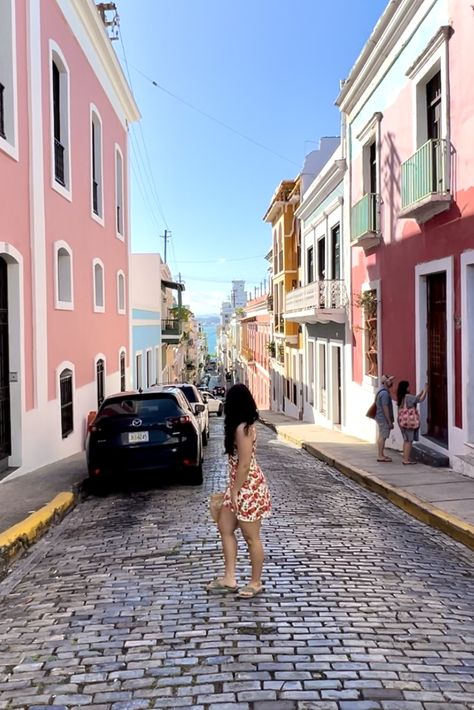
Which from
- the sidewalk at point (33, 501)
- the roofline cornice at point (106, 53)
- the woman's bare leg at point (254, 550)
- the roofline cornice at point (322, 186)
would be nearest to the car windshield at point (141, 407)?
the sidewalk at point (33, 501)

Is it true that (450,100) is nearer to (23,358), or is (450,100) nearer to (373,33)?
(373,33)

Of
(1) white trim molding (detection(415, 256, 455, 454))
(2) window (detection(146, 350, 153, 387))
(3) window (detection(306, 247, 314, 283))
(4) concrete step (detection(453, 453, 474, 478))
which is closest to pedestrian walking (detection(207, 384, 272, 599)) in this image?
(4) concrete step (detection(453, 453, 474, 478))

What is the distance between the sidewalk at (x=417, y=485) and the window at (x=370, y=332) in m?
1.91

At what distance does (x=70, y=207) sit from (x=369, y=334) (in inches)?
278

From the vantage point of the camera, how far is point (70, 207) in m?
12.7

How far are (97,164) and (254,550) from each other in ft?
45.3

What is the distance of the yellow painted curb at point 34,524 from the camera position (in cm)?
562

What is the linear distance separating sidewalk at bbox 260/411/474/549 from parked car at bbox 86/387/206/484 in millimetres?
2659

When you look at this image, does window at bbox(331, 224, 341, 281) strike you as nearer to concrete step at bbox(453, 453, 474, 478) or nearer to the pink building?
the pink building

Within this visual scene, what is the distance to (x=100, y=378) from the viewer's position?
15984mm

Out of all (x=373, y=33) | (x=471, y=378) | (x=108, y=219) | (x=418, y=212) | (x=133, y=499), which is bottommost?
(x=133, y=499)

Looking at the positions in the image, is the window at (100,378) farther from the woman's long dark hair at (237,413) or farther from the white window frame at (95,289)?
the woman's long dark hair at (237,413)

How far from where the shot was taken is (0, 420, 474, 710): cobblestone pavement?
10.1 feet

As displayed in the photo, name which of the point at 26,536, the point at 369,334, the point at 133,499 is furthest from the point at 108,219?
the point at 26,536
